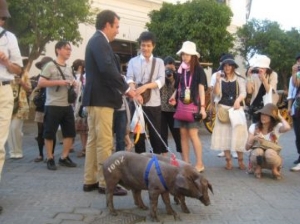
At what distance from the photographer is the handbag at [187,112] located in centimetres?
689

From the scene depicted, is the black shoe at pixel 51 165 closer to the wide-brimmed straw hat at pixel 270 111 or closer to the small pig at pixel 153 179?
the small pig at pixel 153 179

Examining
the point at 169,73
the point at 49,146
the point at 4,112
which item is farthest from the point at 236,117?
the point at 4,112

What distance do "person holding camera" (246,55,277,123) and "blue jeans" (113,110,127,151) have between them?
7.07 ft

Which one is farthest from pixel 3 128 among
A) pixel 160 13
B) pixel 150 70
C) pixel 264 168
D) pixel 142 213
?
pixel 160 13

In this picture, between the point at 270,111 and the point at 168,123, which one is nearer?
the point at 270,111

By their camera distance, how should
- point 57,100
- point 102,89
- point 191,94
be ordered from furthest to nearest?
1. point 57,100
2. point 191,94
3. point 102,89

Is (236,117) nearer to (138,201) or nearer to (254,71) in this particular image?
(254,71)

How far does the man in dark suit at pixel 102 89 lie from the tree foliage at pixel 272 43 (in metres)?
22.0

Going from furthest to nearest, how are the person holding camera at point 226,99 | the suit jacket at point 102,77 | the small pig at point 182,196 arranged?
1. the person holding camera at point 226,99
2. the suit jacket at point 102,77
3. the small pig at point 182,196

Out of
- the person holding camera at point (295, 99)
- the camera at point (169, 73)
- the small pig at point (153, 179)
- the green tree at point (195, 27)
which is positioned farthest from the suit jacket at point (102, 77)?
the green tree at point (195, 27)

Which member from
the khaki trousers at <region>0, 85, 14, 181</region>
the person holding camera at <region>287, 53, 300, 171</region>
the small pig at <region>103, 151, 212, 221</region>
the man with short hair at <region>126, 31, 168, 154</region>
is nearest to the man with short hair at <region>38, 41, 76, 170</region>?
the man with short hair at <region>126, 31, 168, 154</region>

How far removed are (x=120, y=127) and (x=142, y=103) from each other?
2.21 ft

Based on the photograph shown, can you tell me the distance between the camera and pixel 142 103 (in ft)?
21.0

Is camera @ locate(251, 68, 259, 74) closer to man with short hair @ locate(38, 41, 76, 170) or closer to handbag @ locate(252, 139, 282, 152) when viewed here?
handbag @ locate(252, 139, 282, 152)
